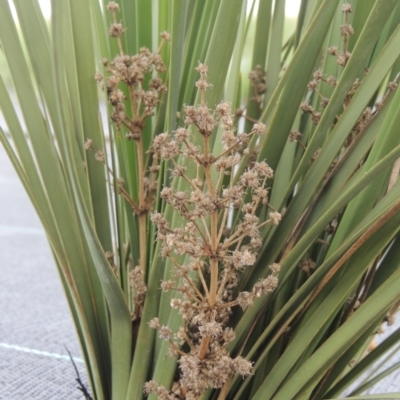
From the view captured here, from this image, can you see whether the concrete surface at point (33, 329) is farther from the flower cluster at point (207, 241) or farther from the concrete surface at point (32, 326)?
the flower cluster at point (207, 241)

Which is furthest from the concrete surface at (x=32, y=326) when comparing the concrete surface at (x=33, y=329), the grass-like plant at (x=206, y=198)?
the grass-like plant at (x=206, y=198)

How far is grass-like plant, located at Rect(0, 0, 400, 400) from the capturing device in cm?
23

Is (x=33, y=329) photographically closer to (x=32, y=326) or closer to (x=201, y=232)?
(x=32, y=326)

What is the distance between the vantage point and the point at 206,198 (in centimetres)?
21

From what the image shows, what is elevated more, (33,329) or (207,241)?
(207,241)

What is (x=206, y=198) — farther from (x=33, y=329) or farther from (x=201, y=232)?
(x=33, y=329)

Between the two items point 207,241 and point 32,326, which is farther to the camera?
point 32,326

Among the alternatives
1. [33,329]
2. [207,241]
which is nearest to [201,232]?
[207,241]

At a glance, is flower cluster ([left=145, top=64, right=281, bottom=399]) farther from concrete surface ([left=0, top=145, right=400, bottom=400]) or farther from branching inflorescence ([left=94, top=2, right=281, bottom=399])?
concrete surface ([left=0, top=145, right=400, bottom=400])

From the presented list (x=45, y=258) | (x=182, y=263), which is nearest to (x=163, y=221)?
(x=182, y=263)

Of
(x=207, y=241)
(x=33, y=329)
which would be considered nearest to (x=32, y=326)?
(x=33, y=329)

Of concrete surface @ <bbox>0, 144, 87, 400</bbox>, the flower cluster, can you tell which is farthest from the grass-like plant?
concrete surface @ <bbox>0, 144, 87, 400</bbox>

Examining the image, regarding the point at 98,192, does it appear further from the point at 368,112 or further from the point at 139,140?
the point at 368,112

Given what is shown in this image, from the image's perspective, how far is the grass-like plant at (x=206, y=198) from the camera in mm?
232
